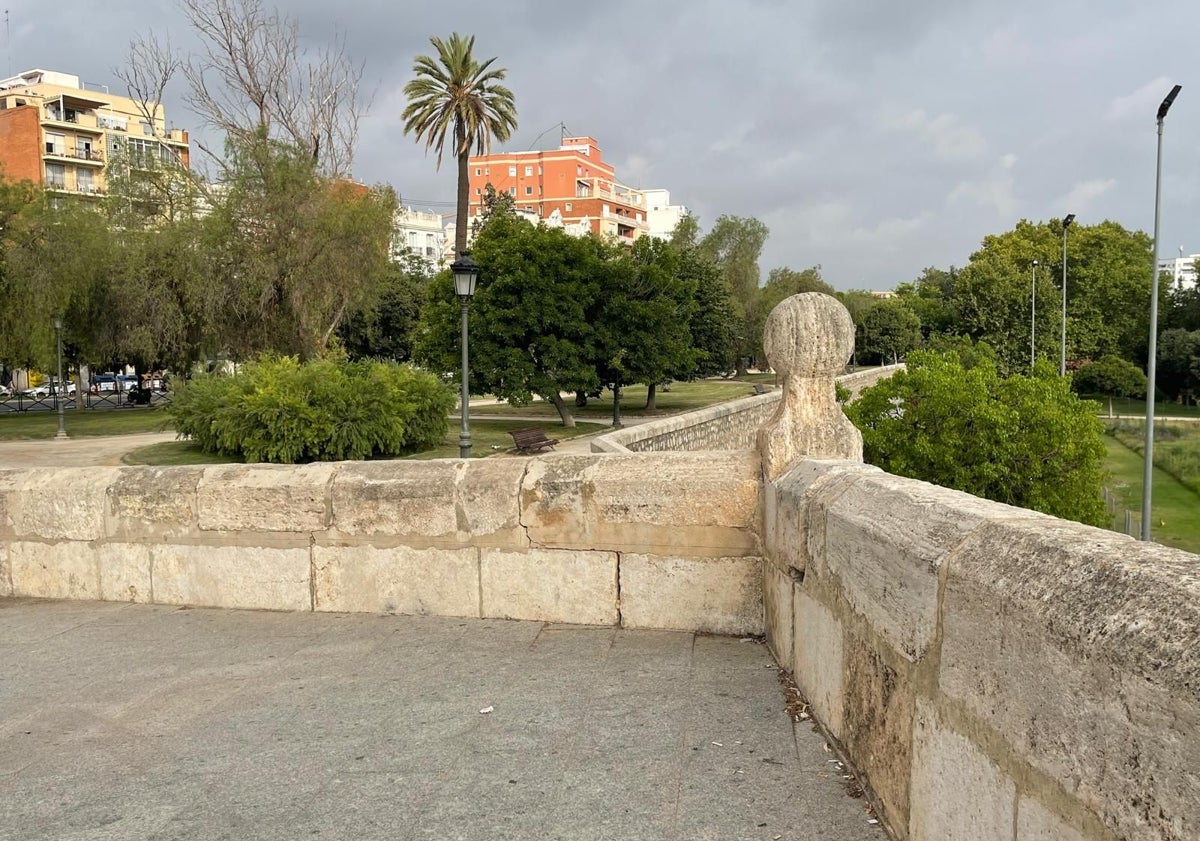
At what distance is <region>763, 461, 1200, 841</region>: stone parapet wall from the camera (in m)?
1.31

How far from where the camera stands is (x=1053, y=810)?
153cm

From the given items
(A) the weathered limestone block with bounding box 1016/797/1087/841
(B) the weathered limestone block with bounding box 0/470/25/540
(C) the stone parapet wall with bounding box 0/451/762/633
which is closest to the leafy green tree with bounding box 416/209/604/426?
(B) the weathered limestone block with bounding box 0/470/25/540

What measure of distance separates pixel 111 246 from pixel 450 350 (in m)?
11.9

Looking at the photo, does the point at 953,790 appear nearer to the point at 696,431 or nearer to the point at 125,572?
the point at 125,572

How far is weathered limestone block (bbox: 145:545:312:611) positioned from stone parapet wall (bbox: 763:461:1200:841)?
2774mm

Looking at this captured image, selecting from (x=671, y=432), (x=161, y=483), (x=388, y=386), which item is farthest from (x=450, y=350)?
(x=161, y=483)

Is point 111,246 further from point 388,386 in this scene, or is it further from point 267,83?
point 388,386

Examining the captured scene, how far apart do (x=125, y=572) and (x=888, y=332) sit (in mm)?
75766

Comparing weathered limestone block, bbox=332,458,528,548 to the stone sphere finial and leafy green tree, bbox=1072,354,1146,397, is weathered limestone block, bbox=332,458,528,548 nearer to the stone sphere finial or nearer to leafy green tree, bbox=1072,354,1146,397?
the stone sphere finial

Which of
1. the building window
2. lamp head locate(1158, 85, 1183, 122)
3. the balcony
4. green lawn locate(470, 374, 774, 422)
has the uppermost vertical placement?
the balcony

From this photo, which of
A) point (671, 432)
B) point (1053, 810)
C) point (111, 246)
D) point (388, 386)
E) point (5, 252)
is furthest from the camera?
point (111, 246)

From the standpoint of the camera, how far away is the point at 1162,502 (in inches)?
1250

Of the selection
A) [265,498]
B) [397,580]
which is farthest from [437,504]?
[265,498]

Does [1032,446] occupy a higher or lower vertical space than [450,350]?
lower
